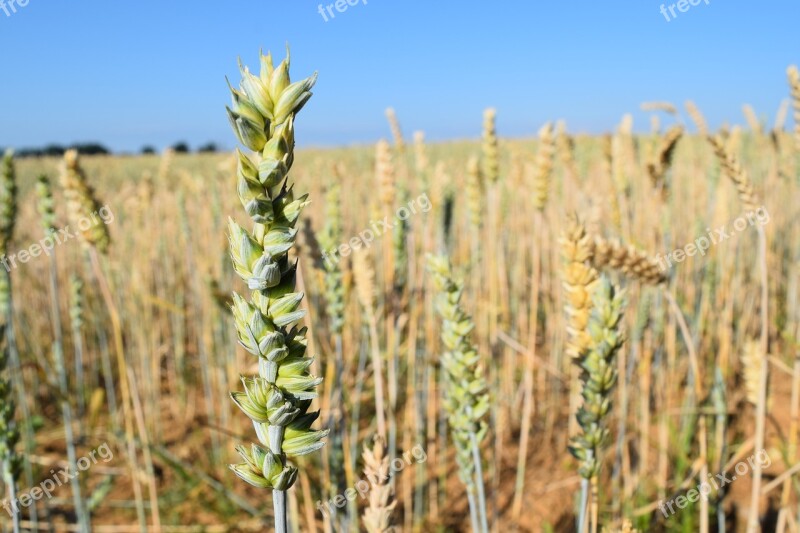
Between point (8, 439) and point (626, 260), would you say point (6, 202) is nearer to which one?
point (8, 439)

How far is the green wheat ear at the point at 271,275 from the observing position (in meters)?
0.43

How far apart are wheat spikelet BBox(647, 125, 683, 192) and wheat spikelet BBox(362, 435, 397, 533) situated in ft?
4.70

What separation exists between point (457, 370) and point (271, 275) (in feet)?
1.88

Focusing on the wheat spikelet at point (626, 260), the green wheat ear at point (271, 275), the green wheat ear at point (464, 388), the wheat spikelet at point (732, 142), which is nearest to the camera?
the green wheat ear at point (271, 275)

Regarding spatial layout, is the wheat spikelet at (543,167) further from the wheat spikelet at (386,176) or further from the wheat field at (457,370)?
the wheat spikelet at (386,176)

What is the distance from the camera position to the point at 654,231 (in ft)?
6.97

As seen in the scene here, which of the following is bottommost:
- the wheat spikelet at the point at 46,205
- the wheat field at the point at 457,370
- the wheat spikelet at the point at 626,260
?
the wheat field at the point at 457,370

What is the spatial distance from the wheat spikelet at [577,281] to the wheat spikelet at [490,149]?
1039mm

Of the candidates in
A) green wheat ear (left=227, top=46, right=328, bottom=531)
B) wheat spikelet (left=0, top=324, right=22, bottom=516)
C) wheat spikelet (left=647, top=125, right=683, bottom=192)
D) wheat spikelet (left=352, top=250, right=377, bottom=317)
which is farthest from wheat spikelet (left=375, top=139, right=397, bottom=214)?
green wheat ear (left=227, top=46, right=328, bottom=531)

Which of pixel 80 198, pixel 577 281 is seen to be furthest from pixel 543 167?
pixel 80 198

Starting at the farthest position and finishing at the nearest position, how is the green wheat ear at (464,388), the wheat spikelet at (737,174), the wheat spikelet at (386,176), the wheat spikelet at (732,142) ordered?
the wheat spikelet at (732,142) < the wheat spikelet at (386,176) < the wheat spikelet at (737,174) < the green wheat ear at (464,388)

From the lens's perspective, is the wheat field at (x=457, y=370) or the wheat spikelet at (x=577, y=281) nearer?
the wheat spikelet at (x=577, y=281)

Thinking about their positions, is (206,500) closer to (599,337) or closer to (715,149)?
(599,337)

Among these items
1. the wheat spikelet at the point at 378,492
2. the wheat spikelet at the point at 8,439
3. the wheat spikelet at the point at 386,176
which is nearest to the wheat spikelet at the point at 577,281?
the wheat spikelet at the point at 378,492
